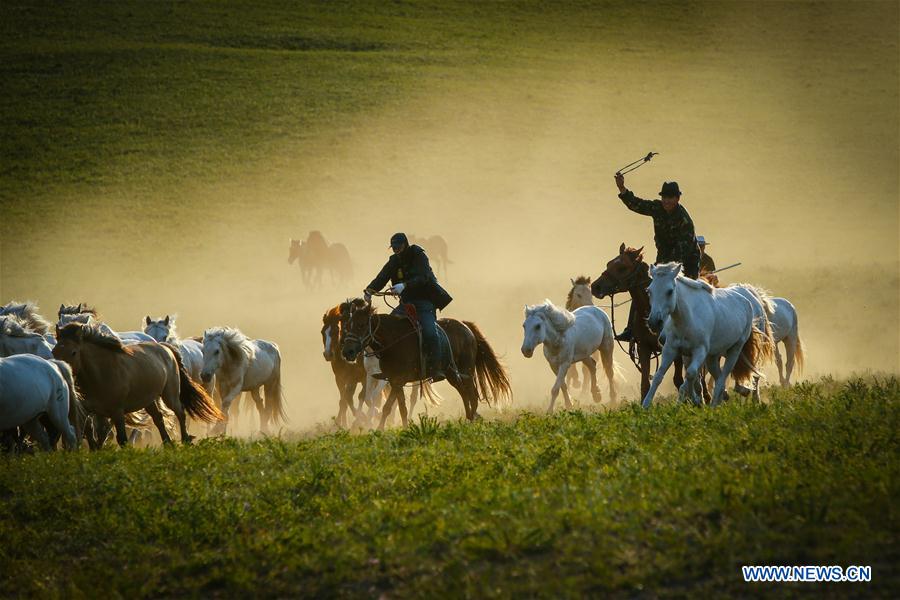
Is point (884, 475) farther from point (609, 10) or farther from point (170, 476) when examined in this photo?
point (609, 10)

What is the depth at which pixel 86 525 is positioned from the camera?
A: 1027cm

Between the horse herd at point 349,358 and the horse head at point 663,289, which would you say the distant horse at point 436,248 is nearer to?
the horse herd at point 349,358

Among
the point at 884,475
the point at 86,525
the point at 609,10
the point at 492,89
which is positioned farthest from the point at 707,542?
the point at 609,10

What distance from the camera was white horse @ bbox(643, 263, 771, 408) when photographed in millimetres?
12789

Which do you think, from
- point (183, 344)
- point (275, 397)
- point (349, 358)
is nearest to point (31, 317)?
point (183, 344)

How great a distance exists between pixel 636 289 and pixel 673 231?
38.3 inches

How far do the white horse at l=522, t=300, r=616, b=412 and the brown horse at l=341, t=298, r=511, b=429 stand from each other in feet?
5.01

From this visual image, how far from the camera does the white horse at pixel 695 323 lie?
1279 cm

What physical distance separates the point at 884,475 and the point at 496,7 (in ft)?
292

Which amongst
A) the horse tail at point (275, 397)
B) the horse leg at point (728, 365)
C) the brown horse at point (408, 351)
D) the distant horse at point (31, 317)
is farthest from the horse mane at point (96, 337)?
the horse leg at point (728, 365)

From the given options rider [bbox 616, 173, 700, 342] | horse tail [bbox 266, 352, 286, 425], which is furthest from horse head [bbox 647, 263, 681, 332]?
horse tail [bbox 266, 352, 286, 425]

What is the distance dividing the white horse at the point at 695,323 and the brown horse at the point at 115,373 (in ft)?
21.3

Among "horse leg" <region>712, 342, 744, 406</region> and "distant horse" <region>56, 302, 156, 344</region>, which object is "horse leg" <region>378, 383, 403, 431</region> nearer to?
"distant horse" <region>56, 302, 156, 344</region>

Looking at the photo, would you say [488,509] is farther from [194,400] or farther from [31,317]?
[31,317]
